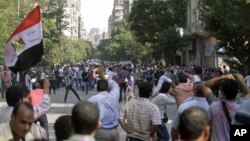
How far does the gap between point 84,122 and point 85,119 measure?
0.02m

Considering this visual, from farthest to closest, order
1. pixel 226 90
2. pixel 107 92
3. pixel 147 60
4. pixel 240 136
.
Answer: pixel 147 60
pixel 107 92
pixel 226 90
pixel 240 136

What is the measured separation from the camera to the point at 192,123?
4.54 metres

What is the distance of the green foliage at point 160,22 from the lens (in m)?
54.5

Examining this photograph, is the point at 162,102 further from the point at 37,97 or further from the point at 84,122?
the point at 84,122

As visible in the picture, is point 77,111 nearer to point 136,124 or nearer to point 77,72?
point 136,124

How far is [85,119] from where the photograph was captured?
4590mm

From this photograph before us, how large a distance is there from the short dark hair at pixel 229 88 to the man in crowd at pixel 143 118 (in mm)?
1501

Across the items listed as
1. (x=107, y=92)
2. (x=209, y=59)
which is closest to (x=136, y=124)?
(x=107, y=92)

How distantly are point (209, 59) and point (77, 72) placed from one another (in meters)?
11.9

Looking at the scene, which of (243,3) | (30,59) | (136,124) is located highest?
(243,3)

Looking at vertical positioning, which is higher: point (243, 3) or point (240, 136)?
point (243, 3)

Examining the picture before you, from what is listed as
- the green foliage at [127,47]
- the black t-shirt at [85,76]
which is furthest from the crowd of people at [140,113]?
the green foliage at [127,47]

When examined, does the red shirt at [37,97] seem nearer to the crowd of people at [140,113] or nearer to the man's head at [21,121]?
the crowd of people at [140,113]

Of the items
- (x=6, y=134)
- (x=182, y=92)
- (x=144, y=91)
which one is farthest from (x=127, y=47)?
(x=6, y=134)
